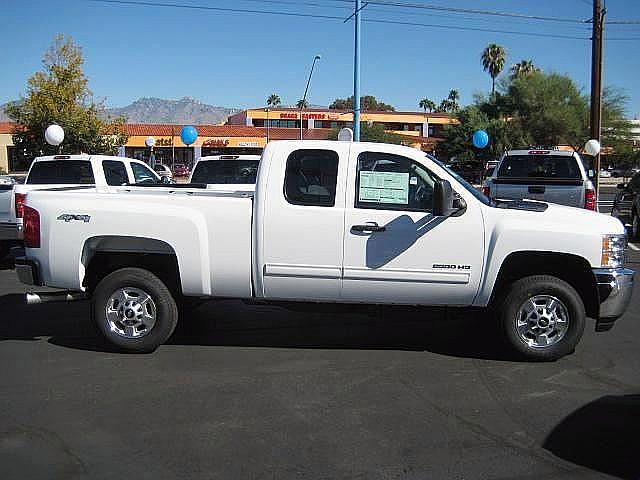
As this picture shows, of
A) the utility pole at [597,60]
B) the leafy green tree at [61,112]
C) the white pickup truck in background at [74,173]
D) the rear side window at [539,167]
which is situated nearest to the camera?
the white pickup truck in background at [74,173]

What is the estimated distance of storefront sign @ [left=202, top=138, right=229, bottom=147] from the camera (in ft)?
186

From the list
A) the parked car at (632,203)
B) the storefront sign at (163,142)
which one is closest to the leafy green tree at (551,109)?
the storefront sign at (163,142)

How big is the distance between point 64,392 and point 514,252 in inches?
158

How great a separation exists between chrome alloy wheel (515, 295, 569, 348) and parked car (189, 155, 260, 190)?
6917mm

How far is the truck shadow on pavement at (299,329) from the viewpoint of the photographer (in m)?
6.60

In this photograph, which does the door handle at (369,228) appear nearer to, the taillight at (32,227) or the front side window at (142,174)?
the taillight at (32,227)

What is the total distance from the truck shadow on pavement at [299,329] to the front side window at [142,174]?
465cm

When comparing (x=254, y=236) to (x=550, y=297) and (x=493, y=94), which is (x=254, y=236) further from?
(x=493, y=94)

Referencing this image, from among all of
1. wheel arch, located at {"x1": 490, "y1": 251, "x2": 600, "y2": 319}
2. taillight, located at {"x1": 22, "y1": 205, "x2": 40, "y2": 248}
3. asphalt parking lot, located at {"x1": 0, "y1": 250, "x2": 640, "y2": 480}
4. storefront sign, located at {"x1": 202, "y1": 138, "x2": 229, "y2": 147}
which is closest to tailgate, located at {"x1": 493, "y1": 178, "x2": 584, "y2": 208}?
asphalt parking lot, located at {"x1": 0, "y1": 250, "x2": 640, "y2": 480}

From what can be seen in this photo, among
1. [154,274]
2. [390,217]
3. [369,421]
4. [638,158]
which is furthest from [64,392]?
[638,158]

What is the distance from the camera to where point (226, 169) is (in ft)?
40.6

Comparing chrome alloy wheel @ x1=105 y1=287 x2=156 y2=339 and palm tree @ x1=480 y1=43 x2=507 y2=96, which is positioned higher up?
palm tree @ x1=480 y1=43 x2=507 y2=96

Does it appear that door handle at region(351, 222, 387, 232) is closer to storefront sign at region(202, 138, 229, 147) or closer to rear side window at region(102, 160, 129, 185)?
rear side window at region(102, 160, 129, 185)

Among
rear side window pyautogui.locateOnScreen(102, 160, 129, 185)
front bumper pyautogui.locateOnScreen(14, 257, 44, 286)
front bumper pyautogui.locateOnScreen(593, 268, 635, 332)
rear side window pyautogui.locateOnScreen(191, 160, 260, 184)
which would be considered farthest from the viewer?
rear side window pyautogui.locateOnScreen(191, 160, 260, 184)
